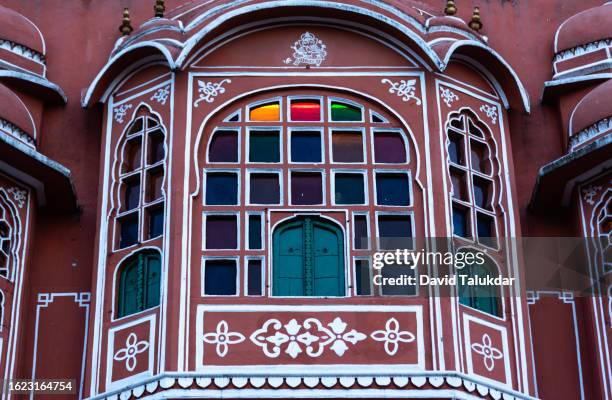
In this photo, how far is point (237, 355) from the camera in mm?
13938

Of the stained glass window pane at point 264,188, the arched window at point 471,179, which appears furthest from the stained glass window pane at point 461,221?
the stained glass window pane at point 264,188

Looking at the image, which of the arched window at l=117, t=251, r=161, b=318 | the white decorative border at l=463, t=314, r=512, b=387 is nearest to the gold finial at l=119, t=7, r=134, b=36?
the arched window at l=117, t=251, r=161, b=318

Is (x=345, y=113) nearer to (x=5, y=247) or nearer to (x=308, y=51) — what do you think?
(x=308, y=51)

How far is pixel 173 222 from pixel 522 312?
3620 millimetres

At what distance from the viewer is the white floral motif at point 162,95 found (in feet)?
51.4

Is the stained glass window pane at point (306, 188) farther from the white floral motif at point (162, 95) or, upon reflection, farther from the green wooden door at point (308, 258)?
the white floral motif at point (162, 95)

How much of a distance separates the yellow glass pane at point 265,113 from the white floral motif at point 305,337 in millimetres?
2433

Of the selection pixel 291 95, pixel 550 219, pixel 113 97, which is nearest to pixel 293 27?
pixel 291 95

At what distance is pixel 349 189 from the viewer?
15070 mm

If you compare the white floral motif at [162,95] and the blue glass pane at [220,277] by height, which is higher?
the white floral motif at [162,95]

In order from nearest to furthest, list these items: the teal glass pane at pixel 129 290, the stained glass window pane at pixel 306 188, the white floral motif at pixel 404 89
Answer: the teal glass pane at pixel 129 290
the stained glass window pane at pixel 306 188
the white floral motif at pixel 404 89

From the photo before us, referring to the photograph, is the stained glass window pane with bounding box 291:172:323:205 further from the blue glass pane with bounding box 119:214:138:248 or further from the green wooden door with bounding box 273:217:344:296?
the blue glass pane with bounding box 119:214:138:248

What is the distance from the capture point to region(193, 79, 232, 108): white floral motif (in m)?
15.5

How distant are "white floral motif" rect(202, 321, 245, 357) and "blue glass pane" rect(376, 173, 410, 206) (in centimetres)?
210
